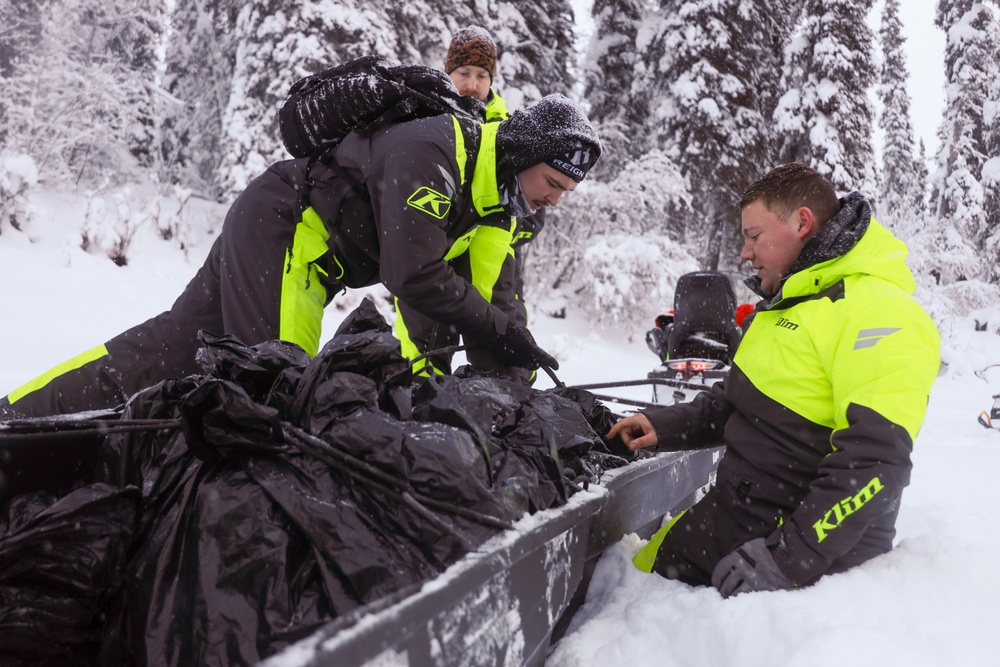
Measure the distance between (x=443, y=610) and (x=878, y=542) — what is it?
143 centimetres

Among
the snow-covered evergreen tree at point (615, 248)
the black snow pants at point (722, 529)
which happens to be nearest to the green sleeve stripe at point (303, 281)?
the black snow pants at point (722, 529)

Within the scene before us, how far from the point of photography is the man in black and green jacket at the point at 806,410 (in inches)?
62.4

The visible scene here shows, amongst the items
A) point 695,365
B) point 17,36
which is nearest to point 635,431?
point 695,365

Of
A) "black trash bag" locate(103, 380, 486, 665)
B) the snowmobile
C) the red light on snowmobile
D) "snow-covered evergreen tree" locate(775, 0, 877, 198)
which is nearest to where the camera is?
"black trash bag" locate(103, 380, 486, 665)

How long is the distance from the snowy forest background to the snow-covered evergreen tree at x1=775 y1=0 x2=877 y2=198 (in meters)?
0.04

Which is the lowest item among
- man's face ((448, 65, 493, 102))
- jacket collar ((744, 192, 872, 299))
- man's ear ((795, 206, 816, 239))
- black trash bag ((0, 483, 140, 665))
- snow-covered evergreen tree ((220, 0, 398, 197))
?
jacket collar ((744, 192, 872, 299))

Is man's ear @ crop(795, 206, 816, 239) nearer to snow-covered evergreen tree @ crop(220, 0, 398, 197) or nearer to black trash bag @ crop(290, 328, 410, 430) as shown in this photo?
black trash bag @ crop(290, 328, 410, 430)

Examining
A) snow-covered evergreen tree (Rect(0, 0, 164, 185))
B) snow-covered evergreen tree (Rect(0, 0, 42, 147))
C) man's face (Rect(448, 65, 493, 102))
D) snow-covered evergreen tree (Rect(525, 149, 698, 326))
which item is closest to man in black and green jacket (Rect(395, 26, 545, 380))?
man's face (Rect(448, 65, 493, 102))

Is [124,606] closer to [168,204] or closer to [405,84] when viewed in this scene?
[405,84]

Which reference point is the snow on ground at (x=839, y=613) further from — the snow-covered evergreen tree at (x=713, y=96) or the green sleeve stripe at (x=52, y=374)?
the snow-covered evergreen tree at (x=713, y=96)

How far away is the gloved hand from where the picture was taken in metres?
1.65

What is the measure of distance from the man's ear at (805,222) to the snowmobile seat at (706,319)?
326 cm

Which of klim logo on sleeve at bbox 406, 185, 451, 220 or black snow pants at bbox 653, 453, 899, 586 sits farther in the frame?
klim logo on sleeve at bbox 406, 185, 451, 220

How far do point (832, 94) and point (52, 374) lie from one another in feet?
57.8
